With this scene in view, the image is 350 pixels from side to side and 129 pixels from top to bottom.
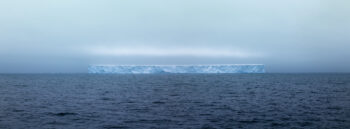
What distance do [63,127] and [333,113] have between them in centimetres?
1615

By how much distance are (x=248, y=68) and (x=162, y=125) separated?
8959cm

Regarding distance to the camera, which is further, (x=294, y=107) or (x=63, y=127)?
(x=294, y=107)

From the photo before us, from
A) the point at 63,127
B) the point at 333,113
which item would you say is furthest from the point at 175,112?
the point at 333,113

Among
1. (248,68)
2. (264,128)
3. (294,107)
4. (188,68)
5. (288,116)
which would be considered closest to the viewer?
(264,128)

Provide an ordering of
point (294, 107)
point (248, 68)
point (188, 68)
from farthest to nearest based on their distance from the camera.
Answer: point (188, 68) < point (248, 68) < point (294, 107)

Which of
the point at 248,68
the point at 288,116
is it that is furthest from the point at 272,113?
the point at 248,68

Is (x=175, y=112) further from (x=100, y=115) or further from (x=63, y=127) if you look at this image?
(x=63, y=127)

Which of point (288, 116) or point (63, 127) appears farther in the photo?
point (288, 116)

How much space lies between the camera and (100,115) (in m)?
20.5

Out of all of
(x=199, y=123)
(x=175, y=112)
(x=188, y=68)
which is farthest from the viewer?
(x=188, y=68)

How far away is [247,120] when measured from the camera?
1873cm

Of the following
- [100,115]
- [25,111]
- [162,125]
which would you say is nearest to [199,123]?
[162,125]

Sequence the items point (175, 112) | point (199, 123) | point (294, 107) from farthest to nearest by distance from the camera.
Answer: point (294, 107) < point (175, 112) < point (199, 123)

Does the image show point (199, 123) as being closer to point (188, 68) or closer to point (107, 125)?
point (107, 125)
